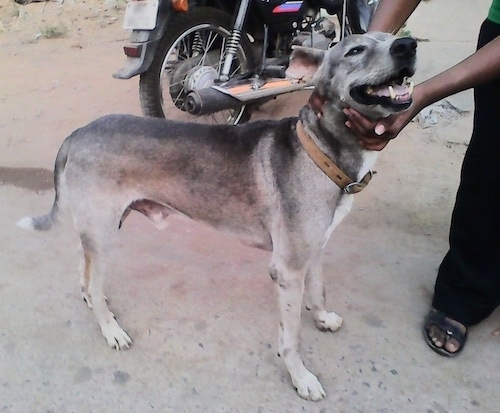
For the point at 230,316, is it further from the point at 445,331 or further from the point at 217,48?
the point at 217,48

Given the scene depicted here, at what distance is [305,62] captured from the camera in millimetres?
2260

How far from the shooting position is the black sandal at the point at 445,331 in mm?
2611

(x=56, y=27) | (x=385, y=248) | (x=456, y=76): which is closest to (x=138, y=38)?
(x=385, y=248)

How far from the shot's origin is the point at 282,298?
93.5 inches

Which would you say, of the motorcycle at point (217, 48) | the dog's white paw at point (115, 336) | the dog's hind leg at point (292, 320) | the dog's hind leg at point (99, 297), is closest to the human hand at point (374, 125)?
the dog's hind leg at point (292, 320)

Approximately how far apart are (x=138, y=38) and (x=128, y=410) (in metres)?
2.84

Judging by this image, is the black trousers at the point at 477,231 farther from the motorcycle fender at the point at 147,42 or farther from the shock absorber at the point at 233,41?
the motorcycle fender at the point at 147,42

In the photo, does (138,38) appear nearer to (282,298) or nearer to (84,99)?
(84,99)

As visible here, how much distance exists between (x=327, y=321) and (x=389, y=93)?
1235 millimetres

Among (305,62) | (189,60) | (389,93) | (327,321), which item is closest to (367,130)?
(389,93)

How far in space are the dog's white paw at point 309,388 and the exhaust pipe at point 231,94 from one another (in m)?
2.23

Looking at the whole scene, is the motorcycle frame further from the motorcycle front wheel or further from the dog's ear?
the dog's ear

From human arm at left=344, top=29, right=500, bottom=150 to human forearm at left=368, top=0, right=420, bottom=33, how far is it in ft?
2.02

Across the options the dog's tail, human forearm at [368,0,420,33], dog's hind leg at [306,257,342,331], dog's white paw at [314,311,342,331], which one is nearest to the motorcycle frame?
the dog's tail
